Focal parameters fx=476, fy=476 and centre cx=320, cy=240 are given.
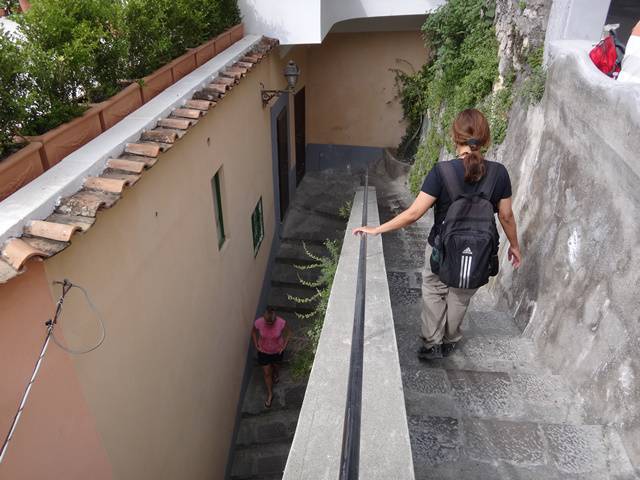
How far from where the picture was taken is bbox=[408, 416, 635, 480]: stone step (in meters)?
2.64

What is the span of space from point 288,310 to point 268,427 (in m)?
2.21

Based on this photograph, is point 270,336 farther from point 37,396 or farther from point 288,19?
point 288,19

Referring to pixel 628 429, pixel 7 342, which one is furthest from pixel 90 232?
pixel 628 429

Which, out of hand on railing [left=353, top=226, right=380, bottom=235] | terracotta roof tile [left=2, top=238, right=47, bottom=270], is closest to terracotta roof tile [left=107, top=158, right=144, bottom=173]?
terracotta roof tile [left=2, top=238, right=47, bottom=270]

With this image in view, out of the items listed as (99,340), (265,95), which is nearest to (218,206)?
(265,95)

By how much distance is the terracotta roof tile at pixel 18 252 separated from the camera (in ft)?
7.84

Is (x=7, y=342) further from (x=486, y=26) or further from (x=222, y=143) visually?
(x=486, y=26)

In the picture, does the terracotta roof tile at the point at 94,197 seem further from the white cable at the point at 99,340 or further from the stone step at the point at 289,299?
the stone step at the point at 289,299

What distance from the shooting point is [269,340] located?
7.16 m

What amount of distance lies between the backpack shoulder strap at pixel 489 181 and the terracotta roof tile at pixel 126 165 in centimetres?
237

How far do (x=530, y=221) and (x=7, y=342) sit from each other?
164 inches

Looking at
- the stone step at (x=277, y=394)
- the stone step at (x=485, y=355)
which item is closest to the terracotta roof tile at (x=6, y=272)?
the stone step at (x=485, y=355)

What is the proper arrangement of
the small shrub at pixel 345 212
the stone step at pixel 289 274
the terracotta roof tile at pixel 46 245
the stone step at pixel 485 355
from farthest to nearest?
the small shrub at pixel 345 212
the stone step at pixel 289 274
the stone step at pixel 485 355
the terracotta roof tile at pixel 46 245

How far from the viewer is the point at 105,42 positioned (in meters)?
4.16
